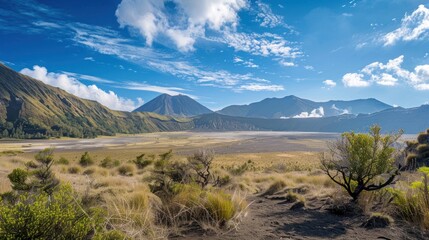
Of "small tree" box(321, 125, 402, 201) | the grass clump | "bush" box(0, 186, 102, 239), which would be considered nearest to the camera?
"bush" box(0, 186, 102, 239)

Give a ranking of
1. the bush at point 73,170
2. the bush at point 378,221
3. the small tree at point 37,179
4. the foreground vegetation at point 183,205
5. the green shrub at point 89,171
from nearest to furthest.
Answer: the foreground vegetation at point 183,205 < the bush at point 378,221 < the small tree at point 37,179 < the green shrub at point 89,171 < the bush at point 73,170

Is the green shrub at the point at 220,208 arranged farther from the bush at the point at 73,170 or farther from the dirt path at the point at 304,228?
the bush at the point at 73,170

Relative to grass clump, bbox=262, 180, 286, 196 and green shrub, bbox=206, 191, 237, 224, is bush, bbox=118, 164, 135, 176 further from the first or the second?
green shrub, bbox=206, 191, 237, 224

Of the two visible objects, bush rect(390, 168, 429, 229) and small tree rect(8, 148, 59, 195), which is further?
small tree rect(8, 148, 59, 195)

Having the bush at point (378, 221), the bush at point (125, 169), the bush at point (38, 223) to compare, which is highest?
the bush at point (38, 223)

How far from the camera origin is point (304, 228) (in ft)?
23.4

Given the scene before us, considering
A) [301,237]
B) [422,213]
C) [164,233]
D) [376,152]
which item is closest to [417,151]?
[376,152]

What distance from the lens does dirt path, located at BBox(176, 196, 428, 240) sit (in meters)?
6.37

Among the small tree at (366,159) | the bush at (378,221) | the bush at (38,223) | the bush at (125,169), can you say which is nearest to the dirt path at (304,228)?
the bush at (378,221)

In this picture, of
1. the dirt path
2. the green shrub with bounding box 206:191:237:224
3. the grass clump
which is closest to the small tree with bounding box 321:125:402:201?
the dirt path

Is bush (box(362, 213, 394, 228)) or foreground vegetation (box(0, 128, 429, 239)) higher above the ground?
foreground vegetation (box(0, 128, 429, 239))

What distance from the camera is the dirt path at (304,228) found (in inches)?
251

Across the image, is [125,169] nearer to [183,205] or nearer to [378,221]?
[183,205]

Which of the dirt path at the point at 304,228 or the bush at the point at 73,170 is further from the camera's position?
the bush at the point at 73,170
